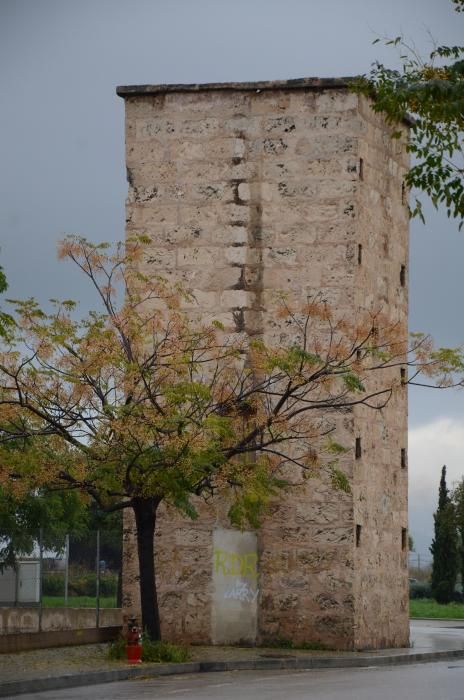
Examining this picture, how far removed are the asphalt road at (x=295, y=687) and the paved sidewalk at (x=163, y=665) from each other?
0.58 m

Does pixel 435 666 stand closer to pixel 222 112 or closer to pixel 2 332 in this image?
pixel 2 332

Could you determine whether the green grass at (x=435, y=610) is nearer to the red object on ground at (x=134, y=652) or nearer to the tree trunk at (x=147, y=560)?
the tree trunk at (x=147, y=560)

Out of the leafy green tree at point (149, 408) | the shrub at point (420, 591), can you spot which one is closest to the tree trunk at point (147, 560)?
the leafy green tree at point (149, 408)

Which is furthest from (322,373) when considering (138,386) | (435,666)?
(435,666)

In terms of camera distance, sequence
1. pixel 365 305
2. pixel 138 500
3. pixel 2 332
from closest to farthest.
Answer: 1. pixel 2 332
2. pixel 138 500
3. pixel 365 305

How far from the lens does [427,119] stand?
67.6 feet

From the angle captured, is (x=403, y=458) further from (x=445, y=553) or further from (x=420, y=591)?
(x=420, y=591)

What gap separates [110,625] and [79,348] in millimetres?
8689

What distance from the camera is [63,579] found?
31484 mm

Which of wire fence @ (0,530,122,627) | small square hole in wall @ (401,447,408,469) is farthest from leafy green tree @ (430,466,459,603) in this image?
wire fence @ (0,530,122,627)

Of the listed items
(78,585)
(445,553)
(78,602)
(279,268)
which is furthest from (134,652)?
(445,553)

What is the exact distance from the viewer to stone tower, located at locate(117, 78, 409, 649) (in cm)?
3053

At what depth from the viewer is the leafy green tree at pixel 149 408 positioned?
25.8m

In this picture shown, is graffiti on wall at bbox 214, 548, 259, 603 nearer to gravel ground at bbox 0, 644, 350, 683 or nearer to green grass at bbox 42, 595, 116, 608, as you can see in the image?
gravel ground at bbox 0, 644, 350, 683
